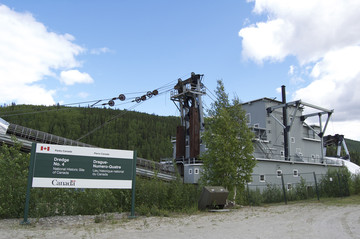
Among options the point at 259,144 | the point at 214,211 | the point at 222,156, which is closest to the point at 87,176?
the point at 214,211

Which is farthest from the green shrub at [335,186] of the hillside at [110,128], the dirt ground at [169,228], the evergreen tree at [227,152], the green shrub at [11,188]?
the hillside at [110,128]

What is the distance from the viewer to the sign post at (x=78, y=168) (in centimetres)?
1084

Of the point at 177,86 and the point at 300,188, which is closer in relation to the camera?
the point at 300,188

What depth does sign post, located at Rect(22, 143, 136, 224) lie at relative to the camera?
35.6 feet

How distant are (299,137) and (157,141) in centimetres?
9073

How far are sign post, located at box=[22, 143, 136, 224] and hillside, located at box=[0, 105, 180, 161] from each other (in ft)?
326

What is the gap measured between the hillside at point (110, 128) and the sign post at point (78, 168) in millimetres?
99422

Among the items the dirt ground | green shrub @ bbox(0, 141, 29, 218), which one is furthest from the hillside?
the dirt ground

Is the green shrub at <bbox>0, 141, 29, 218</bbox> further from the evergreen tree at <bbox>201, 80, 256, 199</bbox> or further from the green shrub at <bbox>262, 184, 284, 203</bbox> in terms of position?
the green shrub at <bbox>262, 184, 284, 203</bbox>

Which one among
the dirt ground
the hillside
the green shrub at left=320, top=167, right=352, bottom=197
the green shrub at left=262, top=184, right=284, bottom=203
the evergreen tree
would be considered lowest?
the dirt ground

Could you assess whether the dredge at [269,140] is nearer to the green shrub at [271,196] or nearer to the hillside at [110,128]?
the green shrub at [271,196]

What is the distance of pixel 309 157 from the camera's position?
40.5 metres

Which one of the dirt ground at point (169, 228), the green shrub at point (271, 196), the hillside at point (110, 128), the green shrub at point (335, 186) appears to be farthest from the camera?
the hillside at point (110, 128)

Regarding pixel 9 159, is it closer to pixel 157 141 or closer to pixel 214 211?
pixel 214 211
